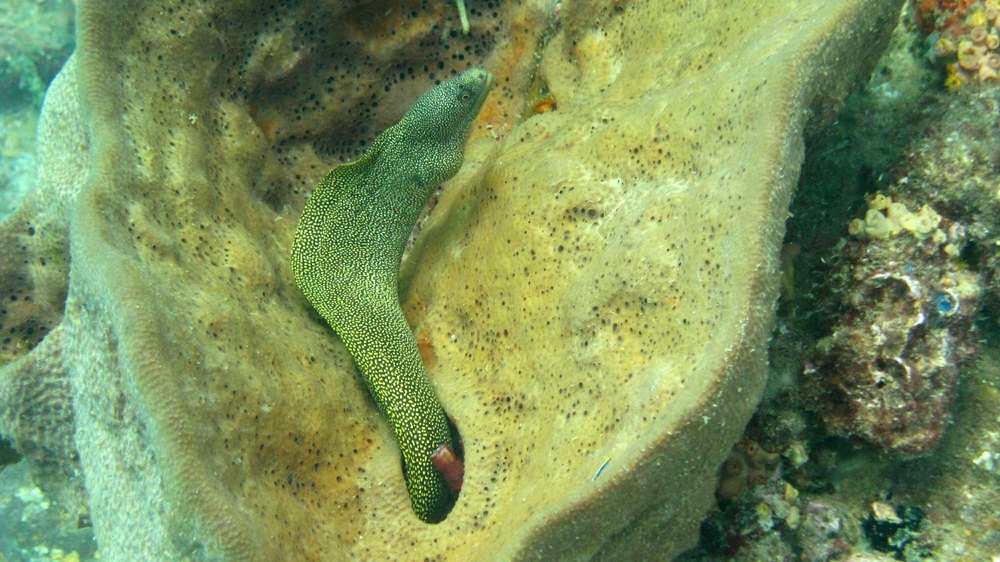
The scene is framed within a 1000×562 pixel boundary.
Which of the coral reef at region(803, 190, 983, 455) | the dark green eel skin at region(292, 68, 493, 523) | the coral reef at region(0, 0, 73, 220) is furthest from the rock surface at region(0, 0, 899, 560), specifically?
the coral reef at region(0, 0, 73, 220)

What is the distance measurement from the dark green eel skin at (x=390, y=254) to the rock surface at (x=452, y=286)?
0.50 feet

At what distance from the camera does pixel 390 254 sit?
133 inches

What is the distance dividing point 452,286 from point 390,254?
17.2 inches

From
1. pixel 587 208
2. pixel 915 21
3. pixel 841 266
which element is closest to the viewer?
pixel 587 208

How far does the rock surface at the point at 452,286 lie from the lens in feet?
6.56

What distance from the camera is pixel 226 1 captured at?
3.03 meters

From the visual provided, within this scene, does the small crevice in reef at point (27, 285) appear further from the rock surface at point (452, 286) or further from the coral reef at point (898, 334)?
the coral reef at point (898, 334)

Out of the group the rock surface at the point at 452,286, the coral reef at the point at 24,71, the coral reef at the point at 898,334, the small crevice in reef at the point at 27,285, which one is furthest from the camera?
the coral reef at the point at 24,71

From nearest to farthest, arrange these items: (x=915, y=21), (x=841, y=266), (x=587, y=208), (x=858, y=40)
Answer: (x=858, y=40) → (x=587, y=208) → (x=841, y=266) → (x=915, y=21)

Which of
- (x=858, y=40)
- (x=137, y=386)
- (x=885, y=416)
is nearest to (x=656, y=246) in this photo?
(x=858, y=40)

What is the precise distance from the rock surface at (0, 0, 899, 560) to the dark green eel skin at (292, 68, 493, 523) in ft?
0.50

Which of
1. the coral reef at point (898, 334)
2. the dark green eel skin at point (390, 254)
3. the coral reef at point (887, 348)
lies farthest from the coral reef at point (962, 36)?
the dark green eel skin at point (390, 254)

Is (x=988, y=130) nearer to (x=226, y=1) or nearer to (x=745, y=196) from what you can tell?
(x=745, y=196)

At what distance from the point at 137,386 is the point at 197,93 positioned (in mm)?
1670
